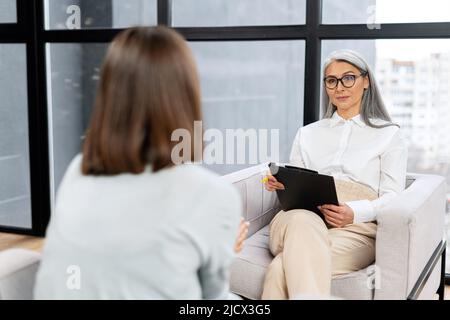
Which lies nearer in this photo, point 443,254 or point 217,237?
point 217,237

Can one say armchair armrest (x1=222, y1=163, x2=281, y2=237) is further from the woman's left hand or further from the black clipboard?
the woman's left hand

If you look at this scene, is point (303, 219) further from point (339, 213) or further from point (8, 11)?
point (8, 11)

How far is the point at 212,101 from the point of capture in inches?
118

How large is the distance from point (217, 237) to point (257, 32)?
1.93 m

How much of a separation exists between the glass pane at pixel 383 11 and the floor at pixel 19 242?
194 centimetres

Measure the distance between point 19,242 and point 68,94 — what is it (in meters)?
0.88

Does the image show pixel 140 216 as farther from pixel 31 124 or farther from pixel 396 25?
pixel 31 124

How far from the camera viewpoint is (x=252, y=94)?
286 cm

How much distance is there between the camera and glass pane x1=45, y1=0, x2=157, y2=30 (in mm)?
3031

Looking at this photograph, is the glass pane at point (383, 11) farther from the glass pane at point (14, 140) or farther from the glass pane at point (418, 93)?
the glass pane at point (14, 140)

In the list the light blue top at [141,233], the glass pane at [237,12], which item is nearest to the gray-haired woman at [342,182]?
the glass pane at [237,12]

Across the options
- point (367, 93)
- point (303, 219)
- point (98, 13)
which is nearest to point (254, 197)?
point (303, 219)

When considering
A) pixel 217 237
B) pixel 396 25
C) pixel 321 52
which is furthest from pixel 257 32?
pixel 217 237

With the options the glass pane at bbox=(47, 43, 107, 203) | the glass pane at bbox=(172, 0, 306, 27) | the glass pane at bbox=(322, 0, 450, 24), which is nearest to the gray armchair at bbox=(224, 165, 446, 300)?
the glass pane at bbox=(322, 0, 450, 24)
